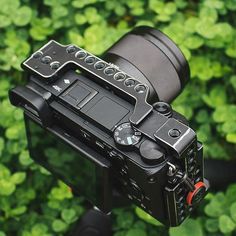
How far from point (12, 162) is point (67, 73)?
55 centimetres

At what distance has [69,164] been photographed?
166 centimetres

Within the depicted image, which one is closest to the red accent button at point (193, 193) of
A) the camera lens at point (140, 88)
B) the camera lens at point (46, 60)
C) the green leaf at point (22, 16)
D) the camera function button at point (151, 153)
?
the camera function button at point (151, 153)

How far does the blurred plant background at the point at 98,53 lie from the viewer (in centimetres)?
189

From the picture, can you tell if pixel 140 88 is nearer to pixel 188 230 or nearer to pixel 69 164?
pixel 69 164

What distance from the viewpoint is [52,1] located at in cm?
218

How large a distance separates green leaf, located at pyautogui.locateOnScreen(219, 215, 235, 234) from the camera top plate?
49cm

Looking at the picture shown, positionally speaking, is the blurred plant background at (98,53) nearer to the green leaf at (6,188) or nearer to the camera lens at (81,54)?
the green leaf at (6,188)

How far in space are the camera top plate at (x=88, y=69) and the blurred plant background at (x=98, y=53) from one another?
0.41m

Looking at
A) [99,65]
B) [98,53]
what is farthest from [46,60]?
[98,53]

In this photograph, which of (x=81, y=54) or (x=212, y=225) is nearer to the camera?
(x=81, y=54)

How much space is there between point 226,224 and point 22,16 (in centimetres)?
94

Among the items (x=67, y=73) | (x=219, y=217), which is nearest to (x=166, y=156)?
(x=67, y=73)

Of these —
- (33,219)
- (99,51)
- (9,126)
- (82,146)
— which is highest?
(82,146)

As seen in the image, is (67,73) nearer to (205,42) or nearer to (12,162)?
(12,162)
